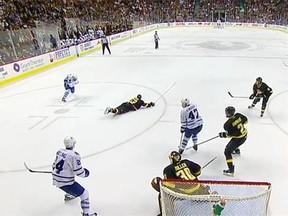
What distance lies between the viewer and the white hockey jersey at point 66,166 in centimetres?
274

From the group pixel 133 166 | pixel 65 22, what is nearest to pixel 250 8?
pixel 65 22

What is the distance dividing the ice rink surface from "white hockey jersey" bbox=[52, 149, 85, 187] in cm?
58

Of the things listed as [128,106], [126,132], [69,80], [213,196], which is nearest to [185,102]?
[126,132]

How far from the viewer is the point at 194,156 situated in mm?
4230

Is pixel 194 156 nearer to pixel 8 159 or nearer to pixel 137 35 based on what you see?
pixel 8 159

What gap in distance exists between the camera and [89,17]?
17250mm

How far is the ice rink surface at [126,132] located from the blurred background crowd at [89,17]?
1471mm

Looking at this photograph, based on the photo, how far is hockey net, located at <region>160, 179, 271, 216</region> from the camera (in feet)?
7.64

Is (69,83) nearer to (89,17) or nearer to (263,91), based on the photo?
(263,91)

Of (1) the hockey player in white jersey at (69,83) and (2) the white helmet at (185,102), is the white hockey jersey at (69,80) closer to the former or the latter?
(1) the hockey player in white jersey at (69,83)

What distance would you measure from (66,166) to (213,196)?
4.40ft

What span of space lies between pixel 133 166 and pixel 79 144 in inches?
46.6

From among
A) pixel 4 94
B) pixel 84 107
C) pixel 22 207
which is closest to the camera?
pixel 22 207

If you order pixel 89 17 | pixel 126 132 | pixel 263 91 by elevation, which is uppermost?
pixel 89 17
